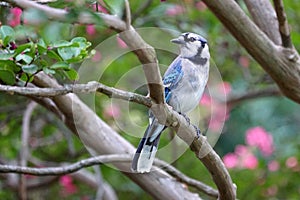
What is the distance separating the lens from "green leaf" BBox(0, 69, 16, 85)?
168cm

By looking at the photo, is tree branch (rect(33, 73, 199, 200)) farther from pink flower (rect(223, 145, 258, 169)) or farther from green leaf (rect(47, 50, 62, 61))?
pink flower (rect(223, 145, 258, 169))

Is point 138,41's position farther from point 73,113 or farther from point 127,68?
point 127,68

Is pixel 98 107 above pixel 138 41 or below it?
below

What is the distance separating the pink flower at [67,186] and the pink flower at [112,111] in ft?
1.43

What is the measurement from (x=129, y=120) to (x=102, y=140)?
0.69 meters

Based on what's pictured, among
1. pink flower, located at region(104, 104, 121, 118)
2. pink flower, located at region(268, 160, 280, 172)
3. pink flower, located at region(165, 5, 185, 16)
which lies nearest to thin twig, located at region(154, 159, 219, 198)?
pink flower, located at region(104, 104, 121, 118)

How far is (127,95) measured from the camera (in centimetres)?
→ 139

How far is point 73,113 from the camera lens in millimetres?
2318

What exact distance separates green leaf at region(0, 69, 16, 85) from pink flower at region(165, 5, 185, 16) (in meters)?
1.34

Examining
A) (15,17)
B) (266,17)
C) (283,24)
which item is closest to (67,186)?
(15,17)

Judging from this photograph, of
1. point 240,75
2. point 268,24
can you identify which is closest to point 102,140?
point 268,24

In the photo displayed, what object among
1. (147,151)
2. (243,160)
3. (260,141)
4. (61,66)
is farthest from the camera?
(260,141)

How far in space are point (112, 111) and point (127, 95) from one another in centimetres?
175

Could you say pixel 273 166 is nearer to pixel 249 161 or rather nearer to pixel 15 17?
pixel 249 161
